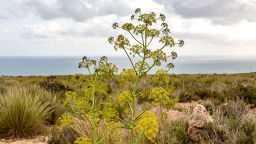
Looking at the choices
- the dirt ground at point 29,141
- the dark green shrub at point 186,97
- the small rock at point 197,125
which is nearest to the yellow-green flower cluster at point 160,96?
the small rock at point 197,125

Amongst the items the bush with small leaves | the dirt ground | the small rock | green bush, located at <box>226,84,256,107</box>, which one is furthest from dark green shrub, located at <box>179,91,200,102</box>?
the bush with small leaves

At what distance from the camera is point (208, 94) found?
11945 mm

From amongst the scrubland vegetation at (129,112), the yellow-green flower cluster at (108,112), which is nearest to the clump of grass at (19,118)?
the scrubland vegetation at (129,112)

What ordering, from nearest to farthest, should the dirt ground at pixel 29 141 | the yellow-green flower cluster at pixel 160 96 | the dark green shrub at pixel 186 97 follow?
the yellow-green flower cluster at pixel 160 96 < the dirt ground at pixel 29 141 < the dark green shrub at pixel 186 97

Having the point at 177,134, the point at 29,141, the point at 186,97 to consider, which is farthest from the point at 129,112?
the point at 186,97

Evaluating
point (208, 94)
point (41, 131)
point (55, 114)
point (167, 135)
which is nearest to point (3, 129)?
point (41, 131)

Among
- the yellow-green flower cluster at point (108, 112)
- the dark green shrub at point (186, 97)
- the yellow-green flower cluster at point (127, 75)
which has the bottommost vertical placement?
the dark green shrub at point (186, 97)

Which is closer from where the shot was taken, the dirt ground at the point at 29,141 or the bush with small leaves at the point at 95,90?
the bush with small leaves at the point at 95,90

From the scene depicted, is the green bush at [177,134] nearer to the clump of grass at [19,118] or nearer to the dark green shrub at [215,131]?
the dark green shrub at [215,131]

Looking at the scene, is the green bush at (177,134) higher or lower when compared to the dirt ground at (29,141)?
higher

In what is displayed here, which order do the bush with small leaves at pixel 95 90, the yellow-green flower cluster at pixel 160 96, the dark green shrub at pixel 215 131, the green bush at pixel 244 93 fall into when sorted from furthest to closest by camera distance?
the green bush at pixel 244 93 → the dark green shrub at pixel 215 131 → the bush with small leaves at pixel 95 90 → the yellow-green flower cluster at pixel 160 96

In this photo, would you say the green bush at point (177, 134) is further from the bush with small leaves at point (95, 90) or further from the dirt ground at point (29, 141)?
the dirt ground at point (29, 141)

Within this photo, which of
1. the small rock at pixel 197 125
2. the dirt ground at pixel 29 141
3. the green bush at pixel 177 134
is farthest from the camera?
the dirt ground at pixel 29 141

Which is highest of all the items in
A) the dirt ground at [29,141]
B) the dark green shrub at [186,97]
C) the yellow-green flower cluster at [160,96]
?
the yellow-green flower cluster at [160,96]
